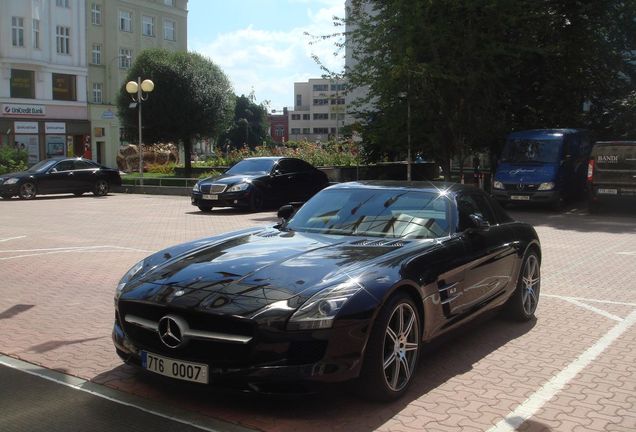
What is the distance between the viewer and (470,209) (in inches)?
237

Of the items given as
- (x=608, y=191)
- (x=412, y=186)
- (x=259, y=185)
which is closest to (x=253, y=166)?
(x=259, y=185)

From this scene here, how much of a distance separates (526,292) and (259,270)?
3.30 m

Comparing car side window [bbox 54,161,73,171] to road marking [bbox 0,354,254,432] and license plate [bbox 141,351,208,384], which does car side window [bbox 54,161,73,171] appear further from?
license plate [bbox 141,351,208,384]

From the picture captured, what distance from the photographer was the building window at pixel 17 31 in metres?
47.5

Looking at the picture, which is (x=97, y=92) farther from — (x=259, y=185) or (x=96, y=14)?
(x=259, y=185)

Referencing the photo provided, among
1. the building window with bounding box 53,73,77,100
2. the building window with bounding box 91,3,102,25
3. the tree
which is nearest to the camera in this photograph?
the tree

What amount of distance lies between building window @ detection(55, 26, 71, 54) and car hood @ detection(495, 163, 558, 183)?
41.7 meters

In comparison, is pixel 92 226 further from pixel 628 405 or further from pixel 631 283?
pixel 628 405

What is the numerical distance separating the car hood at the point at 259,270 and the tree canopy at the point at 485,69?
1684cm

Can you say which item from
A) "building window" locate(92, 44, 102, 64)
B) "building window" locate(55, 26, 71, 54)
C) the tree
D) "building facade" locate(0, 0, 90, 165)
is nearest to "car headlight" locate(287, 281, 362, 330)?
the tree

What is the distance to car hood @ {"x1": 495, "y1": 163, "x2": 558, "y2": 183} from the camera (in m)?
18.9

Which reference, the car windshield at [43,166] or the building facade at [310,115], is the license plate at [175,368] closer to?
the car windshield at [43,166]

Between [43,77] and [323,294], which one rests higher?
[43,77]

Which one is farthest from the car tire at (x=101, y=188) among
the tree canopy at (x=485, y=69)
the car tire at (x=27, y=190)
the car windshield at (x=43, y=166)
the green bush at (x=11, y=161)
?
the tree canopy at (x=485, y=69)
